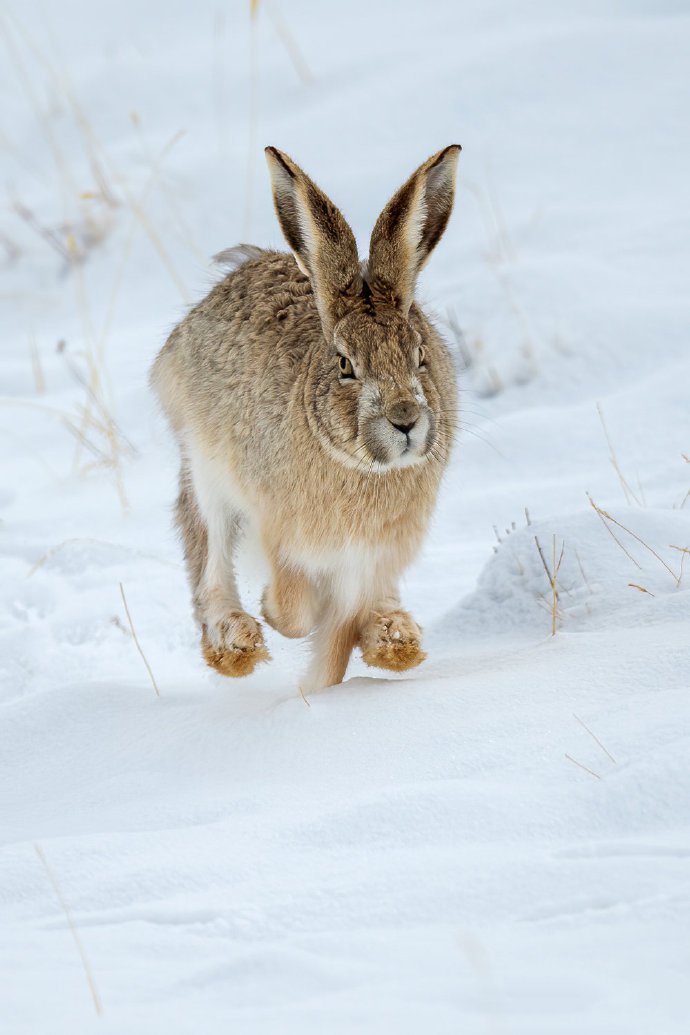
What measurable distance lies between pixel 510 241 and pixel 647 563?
348 cm

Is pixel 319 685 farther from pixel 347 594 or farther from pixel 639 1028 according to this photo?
pixel 639 1028

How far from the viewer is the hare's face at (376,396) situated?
3.09 metres

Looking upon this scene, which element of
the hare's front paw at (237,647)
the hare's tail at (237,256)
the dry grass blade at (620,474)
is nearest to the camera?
the hare's front paw at (237,647)

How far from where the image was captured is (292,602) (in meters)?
3.76

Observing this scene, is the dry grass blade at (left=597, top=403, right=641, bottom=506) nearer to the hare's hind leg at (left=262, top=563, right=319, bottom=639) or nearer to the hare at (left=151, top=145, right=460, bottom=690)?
the hare at (left=151, top=145, right=460, bottom=690)

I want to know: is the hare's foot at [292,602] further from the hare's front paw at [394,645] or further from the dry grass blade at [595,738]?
the dry grass blade at [595,738]

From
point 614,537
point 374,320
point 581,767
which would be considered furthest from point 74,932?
point 614,537

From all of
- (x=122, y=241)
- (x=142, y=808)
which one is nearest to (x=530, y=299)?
(x=122, y=241)

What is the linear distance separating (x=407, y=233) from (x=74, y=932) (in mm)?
1928

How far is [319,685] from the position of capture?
3715 mm

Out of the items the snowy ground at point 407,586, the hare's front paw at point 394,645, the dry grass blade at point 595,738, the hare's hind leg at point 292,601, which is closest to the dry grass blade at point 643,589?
the snowy ground at point 407,586

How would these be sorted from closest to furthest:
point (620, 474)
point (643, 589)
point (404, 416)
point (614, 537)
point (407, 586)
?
1. point (404, 416)
2. point (643, 589)
3. point (614, 537)
4. point (620, 474)
5. point (407, 586)

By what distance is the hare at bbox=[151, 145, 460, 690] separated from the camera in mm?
3238

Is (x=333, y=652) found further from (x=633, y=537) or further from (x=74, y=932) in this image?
(x=74, y=932)
